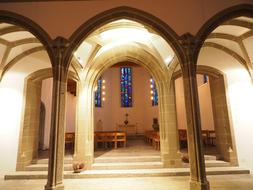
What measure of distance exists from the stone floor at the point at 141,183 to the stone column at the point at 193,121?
94 centimetres

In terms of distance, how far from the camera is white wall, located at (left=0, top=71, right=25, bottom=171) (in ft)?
17.8

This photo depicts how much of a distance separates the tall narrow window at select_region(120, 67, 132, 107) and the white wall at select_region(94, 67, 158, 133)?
1.06ft

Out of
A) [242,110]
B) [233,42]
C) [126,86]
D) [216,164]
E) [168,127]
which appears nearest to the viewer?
[233,42]

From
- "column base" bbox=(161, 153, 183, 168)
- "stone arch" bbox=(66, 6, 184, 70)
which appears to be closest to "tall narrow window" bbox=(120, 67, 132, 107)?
"column base" bbox=(161, 153, 183, 168)

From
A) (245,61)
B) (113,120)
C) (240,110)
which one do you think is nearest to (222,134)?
(240,110)

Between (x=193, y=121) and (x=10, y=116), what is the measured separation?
567 cm

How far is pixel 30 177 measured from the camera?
196 inches

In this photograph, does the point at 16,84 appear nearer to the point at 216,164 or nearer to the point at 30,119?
the point at 30,119

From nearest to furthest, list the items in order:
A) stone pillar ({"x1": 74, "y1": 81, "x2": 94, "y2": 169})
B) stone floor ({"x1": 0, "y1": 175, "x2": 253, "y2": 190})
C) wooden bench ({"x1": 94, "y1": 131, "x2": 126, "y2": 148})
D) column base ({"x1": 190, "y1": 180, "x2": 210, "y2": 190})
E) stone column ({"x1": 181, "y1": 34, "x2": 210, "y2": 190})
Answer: column base ({"x1": 190, "y1": 180, "x2": 210, "y2": 190})
stone column ({"x1": 181, "y1": 34, "x2": 210, "y2": 190})
stone floor ({"x1": 0, "y1": 175, "x2": 253, "y2": 190})
stone pillar ({"x1": 74, "y1": 81, "x2": 94, "y2": 169})
wooden bench ({"x1": 94, "y1": 131, "x2": 126, "y2": 148})

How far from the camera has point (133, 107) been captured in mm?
14367

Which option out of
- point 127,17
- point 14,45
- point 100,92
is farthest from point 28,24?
point 100,92

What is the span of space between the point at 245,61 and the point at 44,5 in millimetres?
6154

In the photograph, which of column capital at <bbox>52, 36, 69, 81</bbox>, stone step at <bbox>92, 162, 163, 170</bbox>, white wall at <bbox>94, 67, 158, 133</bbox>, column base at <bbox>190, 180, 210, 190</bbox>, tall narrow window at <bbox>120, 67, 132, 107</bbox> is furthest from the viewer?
tall narrow window at <bbox>120, 67, 132, 107</bbox>

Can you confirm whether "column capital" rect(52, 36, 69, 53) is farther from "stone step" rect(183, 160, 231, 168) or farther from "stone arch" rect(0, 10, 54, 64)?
"stone step" rect(183, 160, 231, 168)
